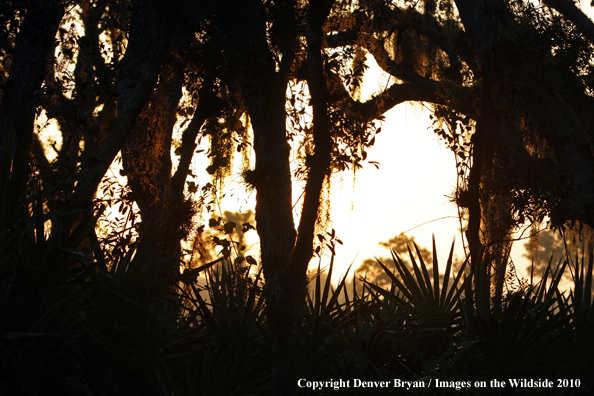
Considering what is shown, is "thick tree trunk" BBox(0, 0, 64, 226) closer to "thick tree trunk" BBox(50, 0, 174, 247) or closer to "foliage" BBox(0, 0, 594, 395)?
"foliage" BBox(0, 0, 594, 395)

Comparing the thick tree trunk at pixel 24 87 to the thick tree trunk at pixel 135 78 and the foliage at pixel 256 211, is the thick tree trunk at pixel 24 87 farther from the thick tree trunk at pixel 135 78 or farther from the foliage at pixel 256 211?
the thick tree trunk at pixel 135 78

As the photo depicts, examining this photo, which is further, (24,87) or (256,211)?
(256,211)

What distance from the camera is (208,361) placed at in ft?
8.98

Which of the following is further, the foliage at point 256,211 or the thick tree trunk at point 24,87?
the thick tree trunk at point 24,87

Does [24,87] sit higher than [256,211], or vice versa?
[24,87]

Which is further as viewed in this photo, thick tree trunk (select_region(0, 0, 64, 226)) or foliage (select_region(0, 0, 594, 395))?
thick tree trunk (select_region(0, 0, 64, 226))

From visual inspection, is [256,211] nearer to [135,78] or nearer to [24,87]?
[135,78]

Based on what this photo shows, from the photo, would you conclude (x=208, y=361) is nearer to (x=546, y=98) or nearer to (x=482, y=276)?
(x=482, y=276)

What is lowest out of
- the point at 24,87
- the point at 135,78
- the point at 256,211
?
the point at 256,211

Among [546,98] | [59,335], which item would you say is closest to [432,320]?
[59,335]

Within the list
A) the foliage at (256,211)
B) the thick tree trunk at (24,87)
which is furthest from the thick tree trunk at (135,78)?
the thick tree trunk at (24,87)

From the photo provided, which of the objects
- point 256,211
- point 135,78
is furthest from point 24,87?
point 256,211

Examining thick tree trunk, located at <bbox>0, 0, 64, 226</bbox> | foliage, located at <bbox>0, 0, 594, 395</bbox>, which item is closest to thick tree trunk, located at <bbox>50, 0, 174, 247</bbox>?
foliage, located at <bbox>0, 0, 594, 395</bbox>

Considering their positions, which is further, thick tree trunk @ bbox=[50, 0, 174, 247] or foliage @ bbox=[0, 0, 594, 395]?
thick tree trunk @ bbox=[50, 0, 174, 247]
